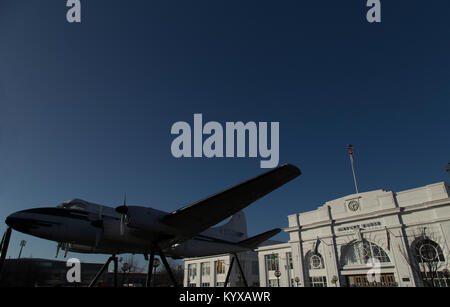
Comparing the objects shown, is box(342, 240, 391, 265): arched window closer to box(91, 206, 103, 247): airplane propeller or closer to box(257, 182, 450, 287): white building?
box(257, 182, 450, 287): white building

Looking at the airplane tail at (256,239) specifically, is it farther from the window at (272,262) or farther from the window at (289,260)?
the window at (272,262)

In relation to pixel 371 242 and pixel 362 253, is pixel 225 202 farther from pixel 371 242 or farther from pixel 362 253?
pixel 362 253

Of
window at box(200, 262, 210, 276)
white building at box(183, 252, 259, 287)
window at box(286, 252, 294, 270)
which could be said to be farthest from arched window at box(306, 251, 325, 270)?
window at box(200, 262, 210, 276)

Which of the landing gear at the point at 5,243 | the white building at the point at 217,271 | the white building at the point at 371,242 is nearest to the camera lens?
the landing gear at the point at 5,243

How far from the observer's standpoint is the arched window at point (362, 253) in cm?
3581

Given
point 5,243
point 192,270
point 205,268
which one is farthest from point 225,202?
point 192,270

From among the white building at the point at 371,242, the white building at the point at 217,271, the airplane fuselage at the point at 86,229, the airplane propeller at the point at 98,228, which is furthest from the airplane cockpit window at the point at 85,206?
the white building at the point at 217,271

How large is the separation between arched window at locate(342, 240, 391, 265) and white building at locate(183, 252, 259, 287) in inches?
974

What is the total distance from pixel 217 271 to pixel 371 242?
3415 centimetres

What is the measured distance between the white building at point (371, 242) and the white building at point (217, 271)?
390 inches

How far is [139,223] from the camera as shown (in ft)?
33.9
